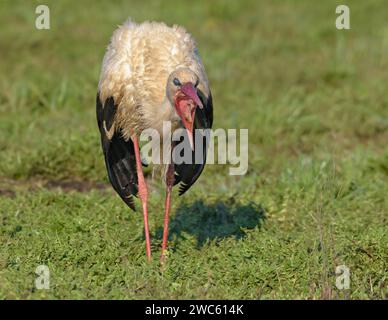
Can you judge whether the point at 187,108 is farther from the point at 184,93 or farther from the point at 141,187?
the point at 141,187

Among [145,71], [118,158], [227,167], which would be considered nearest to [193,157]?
[118,158]

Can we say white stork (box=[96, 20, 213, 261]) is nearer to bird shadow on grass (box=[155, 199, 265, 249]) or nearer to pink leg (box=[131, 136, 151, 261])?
pink leg (box=[131, 136, 151, 261])

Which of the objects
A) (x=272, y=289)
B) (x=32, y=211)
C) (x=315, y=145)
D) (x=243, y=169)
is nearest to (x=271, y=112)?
(x=315, y=145)

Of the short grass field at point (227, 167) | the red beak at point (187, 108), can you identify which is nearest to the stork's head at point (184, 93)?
the red beak at point (187, 108)

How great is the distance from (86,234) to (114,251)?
344mm

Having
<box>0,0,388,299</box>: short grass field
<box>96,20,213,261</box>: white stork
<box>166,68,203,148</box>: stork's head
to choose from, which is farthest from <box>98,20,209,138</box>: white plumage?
<box>0,0,388,299</box>: short grass field

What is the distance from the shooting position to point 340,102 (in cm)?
816

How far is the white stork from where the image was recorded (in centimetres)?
489

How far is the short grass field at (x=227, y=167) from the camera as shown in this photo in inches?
181

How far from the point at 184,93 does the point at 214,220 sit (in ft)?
4.72

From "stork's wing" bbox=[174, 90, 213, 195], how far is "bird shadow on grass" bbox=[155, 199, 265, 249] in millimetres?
302

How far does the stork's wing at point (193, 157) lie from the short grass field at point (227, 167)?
0.36 meters

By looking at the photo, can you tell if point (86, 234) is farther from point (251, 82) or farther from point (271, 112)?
point (251, 82)

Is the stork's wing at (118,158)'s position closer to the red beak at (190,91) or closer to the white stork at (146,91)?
the white stork at (146,91)
